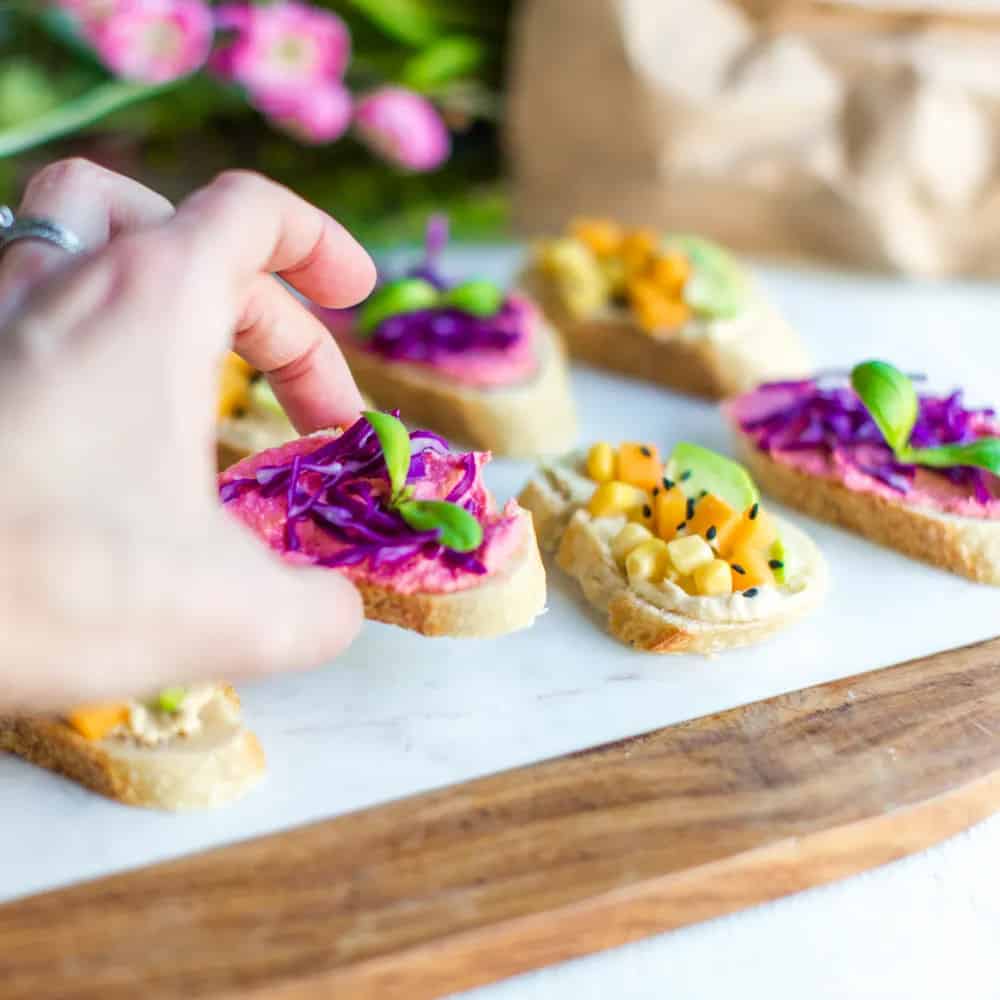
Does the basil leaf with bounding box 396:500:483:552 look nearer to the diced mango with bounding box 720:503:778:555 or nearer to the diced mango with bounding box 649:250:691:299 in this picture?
the diced mango with bounding box 720:503:778:555

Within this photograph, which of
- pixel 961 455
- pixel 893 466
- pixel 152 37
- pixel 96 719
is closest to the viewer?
pixel 96 719

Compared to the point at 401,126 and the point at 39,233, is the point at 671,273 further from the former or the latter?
the point at 39,233

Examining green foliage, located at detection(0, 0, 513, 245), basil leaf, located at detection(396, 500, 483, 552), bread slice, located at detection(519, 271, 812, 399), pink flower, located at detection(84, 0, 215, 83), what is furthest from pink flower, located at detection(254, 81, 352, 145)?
basil leaf, located at detection(396, 500, 483, 552)

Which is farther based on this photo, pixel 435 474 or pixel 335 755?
pixel 435 474

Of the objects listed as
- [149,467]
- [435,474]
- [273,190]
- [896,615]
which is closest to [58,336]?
[149,467]

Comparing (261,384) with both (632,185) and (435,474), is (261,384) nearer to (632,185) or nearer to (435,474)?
(435,474)

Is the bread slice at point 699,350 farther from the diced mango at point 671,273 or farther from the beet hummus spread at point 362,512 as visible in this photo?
the beet hummus spread at point 362,512

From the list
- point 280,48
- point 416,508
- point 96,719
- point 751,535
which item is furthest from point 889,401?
point 280,48
